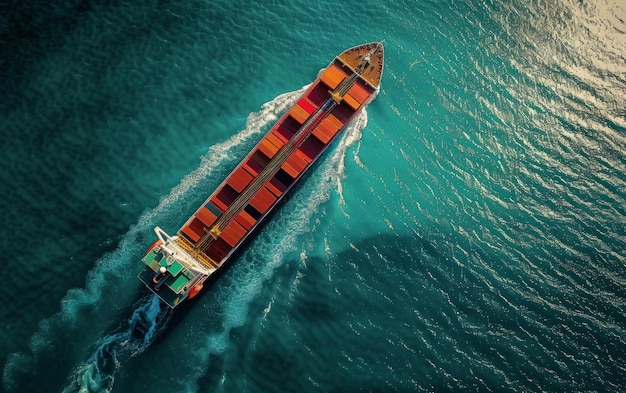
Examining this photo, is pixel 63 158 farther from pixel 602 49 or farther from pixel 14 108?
pixel 602 49

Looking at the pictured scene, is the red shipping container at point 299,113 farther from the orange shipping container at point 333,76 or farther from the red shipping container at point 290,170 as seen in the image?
the red shipping container at point 290,170

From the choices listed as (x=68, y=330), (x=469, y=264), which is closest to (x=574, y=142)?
(x=469, y=264)

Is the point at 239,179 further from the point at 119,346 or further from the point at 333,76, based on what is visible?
the point at 119,346

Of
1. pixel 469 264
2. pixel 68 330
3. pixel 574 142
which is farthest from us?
pixel 574 142

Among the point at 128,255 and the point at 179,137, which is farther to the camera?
the point at 179,137

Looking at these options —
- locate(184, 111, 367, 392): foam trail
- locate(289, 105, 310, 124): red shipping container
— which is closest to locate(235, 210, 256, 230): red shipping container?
locate(184, 111, 367, 392): foam trail

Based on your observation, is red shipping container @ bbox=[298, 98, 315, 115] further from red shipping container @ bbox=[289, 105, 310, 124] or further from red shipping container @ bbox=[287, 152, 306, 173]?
red shipping container @ bbox=[287, 152, 306, 173]

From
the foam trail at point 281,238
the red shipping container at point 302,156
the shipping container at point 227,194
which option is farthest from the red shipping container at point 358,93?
the shipping container at point 227,194
